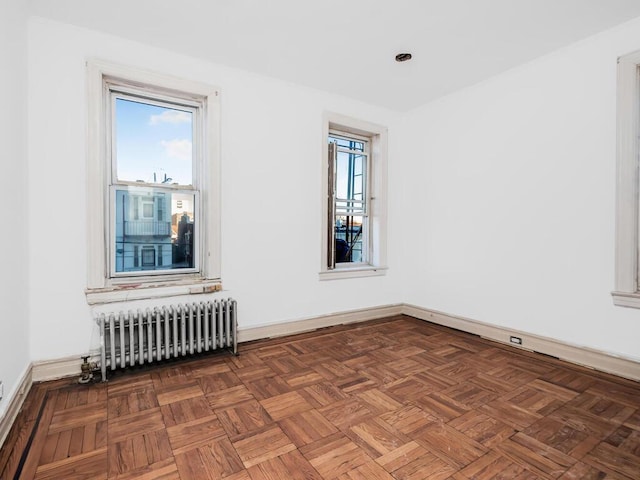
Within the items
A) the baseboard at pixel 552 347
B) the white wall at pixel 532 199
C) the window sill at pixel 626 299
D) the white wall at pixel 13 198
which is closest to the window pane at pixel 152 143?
the white wall at pixel 13 198

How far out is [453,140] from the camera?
12.8 feet

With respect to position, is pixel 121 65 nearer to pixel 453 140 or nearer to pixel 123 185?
pixel 123 185

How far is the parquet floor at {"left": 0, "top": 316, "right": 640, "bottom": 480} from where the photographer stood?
160 centimetres

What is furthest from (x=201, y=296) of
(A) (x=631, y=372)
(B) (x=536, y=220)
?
(A) (x=631, y=372)

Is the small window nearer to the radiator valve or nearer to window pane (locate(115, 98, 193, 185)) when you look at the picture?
window pane (locate(115, 98, 193, 185))

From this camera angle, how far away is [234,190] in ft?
10.7

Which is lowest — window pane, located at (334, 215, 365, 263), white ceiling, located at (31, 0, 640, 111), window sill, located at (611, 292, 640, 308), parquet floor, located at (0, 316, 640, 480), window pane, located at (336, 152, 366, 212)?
parquet floor, located at (0, 316, 640, 480)

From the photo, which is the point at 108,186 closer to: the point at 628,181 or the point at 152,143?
the point at 152,143

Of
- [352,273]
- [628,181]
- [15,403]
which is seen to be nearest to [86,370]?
[15,403]

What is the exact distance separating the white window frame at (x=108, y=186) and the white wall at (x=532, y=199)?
8.53ft

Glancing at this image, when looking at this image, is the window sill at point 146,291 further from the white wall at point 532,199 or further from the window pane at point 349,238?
the white wall at point 532,199

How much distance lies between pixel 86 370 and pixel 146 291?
69 cm

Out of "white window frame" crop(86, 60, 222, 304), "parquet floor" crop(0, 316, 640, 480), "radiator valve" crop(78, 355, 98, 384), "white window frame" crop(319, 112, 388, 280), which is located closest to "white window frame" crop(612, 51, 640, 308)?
"parquet floor" crop(0, 316, 640, 480)

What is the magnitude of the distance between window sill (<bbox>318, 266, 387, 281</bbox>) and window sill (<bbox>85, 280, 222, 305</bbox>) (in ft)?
4.13
